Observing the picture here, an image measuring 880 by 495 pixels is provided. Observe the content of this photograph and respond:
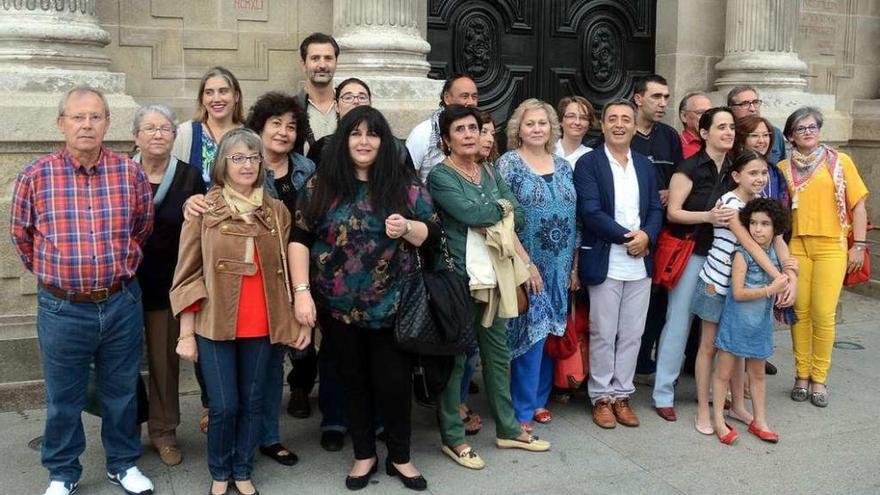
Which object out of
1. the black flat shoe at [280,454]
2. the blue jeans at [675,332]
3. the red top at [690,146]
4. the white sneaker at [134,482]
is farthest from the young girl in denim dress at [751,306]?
the white sneaker at [134,482]

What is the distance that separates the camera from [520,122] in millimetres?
5367

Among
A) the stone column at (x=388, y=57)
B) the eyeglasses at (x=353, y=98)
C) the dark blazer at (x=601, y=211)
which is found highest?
the stone column at (x=388, y=57)

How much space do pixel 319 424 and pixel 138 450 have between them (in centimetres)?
122

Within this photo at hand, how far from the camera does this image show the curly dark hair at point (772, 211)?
17.2ft

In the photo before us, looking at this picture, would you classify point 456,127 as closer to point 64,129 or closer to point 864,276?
point 64,129

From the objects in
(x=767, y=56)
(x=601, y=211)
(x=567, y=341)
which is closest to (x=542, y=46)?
(x=767, y=56)

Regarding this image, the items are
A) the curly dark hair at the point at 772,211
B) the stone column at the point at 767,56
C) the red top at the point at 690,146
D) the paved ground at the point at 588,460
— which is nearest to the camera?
the paved ground at the point at 588,460

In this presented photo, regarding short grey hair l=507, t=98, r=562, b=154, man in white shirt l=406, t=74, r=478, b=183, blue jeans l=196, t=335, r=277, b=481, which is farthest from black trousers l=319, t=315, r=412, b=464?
short grey hair l=507, t=98, r=562, b=154

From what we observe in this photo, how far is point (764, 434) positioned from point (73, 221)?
3.96 metres

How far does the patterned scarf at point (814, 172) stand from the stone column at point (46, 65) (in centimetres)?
438

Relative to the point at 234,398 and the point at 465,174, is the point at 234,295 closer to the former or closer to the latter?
the point at 234,398

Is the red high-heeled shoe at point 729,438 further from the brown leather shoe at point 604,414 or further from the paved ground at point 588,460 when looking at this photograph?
the brown leather shoe at point 604,414

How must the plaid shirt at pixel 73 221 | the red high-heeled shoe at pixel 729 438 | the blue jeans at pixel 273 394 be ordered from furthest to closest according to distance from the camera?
the red high-heeled shoe at pixel 729 438 → the blue jeans at pixel 273 394 → the plaid shirt at pixel 73 221

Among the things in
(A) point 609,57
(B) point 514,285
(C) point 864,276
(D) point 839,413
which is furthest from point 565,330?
(A) point 609,57
